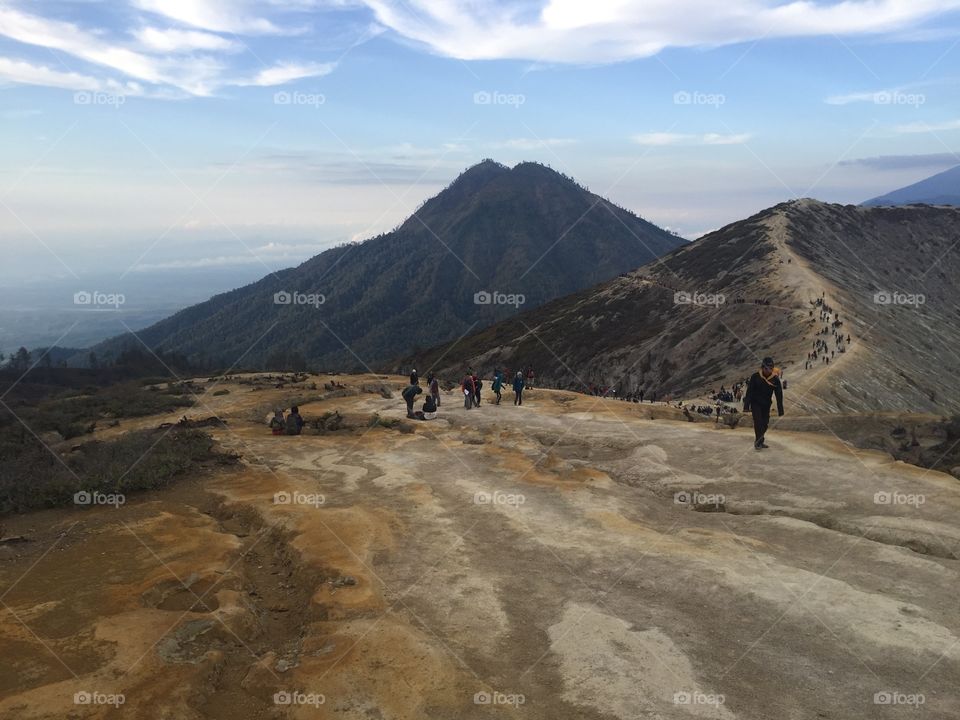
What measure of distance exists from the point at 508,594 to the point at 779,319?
157 feet

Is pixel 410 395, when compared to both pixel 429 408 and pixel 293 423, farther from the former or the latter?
pixel 293 423

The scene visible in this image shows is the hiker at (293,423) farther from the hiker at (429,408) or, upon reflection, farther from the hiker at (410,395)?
the hiker at (429,408)

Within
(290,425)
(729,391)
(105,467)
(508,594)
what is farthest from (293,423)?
(729,391)

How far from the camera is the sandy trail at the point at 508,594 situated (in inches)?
285

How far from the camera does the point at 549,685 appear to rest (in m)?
7.35

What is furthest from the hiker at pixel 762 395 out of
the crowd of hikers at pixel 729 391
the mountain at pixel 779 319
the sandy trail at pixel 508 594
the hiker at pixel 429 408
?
the mountain at pixel 779 319

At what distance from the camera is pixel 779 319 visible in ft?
165

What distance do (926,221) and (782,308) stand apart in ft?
222

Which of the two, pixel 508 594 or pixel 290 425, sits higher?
pixel 290 425

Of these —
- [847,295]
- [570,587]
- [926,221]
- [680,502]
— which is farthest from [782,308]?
[926,221]

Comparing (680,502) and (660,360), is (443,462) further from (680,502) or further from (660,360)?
(660,360)

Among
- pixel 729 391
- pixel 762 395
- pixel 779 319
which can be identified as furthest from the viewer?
pixel 779 319

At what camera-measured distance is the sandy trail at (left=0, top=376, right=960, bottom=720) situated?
7.23m

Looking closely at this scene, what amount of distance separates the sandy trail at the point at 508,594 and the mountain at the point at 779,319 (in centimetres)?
1960
